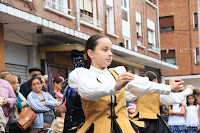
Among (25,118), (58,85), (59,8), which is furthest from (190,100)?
(59,8)

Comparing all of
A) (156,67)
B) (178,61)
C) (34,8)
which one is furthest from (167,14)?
Answer: (34,8)

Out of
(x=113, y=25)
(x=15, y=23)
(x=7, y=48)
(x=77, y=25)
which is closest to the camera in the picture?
(x=15, y=23)

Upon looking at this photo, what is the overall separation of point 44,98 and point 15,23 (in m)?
5.22

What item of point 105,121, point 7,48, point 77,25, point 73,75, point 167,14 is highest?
point 167,14

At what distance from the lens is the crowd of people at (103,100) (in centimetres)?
430

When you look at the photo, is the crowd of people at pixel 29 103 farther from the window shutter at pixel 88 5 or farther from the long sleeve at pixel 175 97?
the window shutter at pixel 88 5

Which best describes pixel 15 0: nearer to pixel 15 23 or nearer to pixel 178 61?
pixel 15 23

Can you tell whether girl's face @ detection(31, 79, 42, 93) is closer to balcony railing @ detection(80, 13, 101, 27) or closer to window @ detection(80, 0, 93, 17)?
balcony railing @ detection(80, 13, 101, 27)

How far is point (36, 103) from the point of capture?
356 inches

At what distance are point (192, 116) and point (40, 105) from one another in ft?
17.8

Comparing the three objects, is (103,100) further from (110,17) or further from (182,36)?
(182,36)

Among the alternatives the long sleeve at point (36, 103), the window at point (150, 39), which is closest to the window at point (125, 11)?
the window at point (150, 39)

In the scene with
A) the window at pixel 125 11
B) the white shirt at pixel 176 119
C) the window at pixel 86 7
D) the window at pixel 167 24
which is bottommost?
the white shirt at pixel 176 119

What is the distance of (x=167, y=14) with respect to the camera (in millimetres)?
38500
